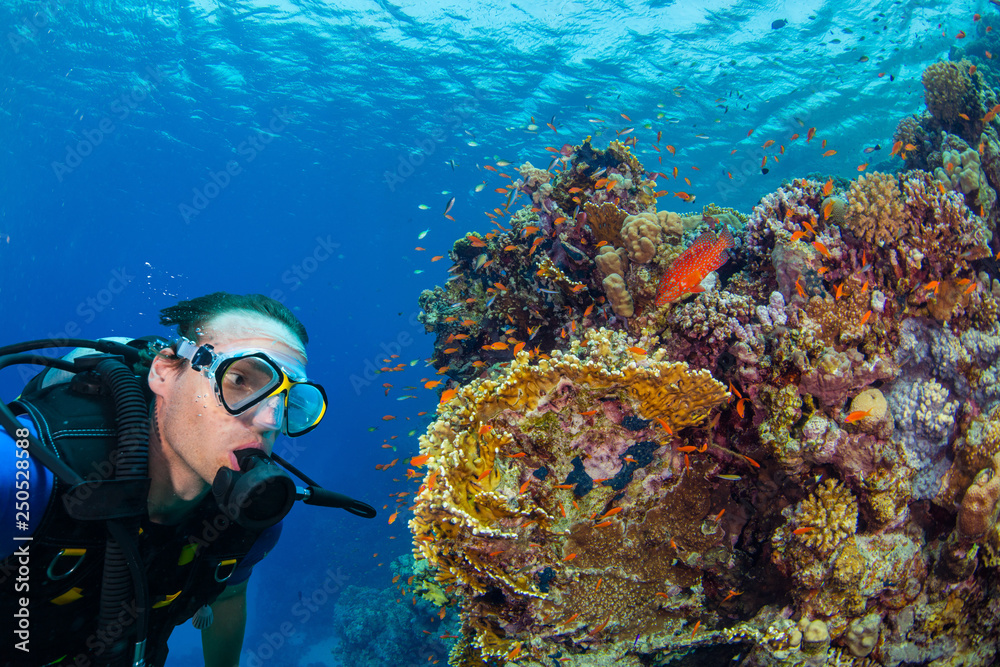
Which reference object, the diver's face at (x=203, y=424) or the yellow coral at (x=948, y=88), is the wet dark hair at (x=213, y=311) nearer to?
the diver's face at (x=203, y=424)

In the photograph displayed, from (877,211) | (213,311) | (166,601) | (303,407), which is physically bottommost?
(166,601)

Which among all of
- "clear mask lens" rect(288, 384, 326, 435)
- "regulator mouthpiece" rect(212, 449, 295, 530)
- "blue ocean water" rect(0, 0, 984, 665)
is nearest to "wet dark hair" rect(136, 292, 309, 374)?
"clear mask lens" rect(288, 384, 326, 435)

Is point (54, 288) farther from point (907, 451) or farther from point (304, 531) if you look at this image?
point (907, 451)

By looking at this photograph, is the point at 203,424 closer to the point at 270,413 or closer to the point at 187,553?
the point at 270,413

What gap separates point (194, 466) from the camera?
226 cm

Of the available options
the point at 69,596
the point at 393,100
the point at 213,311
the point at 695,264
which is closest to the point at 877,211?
the point at 695,264

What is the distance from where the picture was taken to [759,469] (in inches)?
139

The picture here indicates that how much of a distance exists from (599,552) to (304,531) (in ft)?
117

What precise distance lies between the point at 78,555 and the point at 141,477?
438 millimetres

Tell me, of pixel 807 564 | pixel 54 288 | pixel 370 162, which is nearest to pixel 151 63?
pixel 370 162

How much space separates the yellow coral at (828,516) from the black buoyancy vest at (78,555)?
3.96 meters

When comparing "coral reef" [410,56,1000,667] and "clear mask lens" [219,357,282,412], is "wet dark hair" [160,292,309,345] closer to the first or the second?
"clear mask lens" [219,357,282,412]

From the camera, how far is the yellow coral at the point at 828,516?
10.1ft

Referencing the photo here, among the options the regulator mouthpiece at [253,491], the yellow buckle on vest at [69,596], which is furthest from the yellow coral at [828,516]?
the yellow buckle on vest at [69,596]
